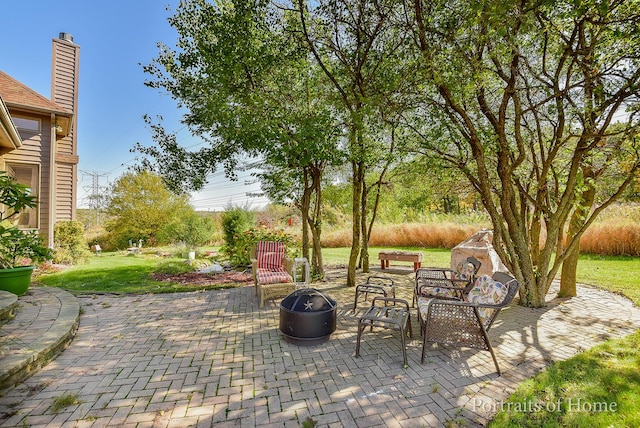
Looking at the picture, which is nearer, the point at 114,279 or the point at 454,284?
the point at 454,284

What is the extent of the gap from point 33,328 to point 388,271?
7622mm

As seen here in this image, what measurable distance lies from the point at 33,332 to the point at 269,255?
3.69 m

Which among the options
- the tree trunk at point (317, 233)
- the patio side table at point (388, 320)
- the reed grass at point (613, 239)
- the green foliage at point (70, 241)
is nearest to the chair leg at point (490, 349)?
the patio side table at point (388, 320)

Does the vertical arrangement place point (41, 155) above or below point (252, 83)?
below

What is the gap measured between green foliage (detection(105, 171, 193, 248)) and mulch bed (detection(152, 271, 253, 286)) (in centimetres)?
973

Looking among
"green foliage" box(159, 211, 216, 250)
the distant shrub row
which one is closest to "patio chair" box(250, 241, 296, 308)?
"green foliage" box(159, 211, 216, 250)

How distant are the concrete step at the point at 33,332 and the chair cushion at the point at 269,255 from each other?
120 inches

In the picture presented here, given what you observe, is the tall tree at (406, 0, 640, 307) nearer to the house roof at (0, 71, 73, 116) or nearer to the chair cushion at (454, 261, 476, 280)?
the chair cushion at (454, 261, 476, 280)

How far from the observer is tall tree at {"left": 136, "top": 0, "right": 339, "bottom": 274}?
19.3 feet

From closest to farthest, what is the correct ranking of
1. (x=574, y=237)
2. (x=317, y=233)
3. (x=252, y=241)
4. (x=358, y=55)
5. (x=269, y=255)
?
(x=574, y=237), (x=358, y=55), (x=269, y=255), (x=317, y=233), (x=252, y=241)

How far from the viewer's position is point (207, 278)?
7.95 meters

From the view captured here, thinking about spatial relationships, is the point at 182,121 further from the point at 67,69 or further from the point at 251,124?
the point at 67,69

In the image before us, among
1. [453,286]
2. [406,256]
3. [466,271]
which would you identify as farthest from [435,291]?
[406,256]

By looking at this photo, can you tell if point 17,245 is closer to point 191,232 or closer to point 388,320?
point 388,320
